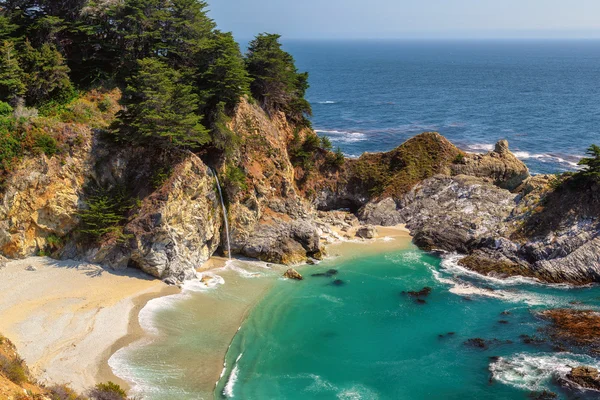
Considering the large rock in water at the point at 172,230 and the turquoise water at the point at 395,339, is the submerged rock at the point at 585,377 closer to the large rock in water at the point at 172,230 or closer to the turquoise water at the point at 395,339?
the turquoise water at the point at 395,339

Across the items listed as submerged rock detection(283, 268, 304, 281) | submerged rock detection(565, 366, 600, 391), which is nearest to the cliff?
submerged rock detection(283, 268, 304, 281)

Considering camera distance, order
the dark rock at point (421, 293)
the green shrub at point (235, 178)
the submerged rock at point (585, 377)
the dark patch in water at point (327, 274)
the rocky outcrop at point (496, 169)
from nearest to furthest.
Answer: the submerged rock at point (585, 377)
the dark rock at point (421, 293)
the dark patch in water at point (327, 274)
the green shrub at point (235, 178)
the rocky outcrop at point (496, 169)

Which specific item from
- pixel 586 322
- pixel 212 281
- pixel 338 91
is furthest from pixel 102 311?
pixel 338 91

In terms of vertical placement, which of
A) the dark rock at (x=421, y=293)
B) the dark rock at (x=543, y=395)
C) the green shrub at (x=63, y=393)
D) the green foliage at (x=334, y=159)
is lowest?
the dark rock at (x=543, y=395)

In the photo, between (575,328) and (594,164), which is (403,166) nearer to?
(594,164)

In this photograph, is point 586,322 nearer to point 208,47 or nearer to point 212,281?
point 212,281

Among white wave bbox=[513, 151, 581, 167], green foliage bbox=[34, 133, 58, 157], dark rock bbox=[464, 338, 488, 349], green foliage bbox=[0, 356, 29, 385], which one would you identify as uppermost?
green foliage bbox=[34, 133, 58, 157]

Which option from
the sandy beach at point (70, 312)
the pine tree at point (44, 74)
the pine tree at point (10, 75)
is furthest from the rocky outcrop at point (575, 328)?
the pine tree at point (10, 75)

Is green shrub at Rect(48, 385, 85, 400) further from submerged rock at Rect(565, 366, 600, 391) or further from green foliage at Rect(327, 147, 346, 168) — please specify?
green foliage at Rect(327, 147, 346, 168)
